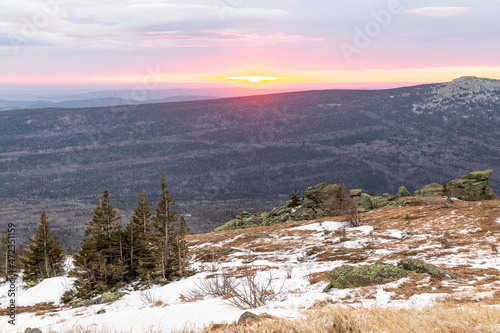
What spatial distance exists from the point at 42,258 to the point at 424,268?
34421mm

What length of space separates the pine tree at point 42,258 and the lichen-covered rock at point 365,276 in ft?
99.3

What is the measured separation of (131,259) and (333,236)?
19306 millimetres

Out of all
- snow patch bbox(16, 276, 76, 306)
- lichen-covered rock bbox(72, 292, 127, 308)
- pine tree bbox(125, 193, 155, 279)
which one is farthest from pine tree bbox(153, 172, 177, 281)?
snow patch bbox(16, 276, 76, 306)

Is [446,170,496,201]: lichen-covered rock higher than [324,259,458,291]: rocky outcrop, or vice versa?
[324,259,458,291]: rocky outcrop

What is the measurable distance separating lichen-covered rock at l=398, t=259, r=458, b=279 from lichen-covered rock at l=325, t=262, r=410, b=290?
0.70 metres

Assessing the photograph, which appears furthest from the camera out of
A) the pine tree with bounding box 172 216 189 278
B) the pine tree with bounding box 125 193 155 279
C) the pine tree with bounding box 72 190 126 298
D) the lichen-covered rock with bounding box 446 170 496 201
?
the lichen-covered rock with bounding box 446 170 496 201

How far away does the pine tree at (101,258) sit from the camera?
2406 cm

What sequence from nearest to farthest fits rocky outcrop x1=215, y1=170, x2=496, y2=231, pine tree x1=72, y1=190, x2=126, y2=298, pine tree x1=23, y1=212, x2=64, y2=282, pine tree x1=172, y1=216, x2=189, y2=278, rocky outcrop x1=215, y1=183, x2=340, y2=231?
pine tree x1=72, y1=190, x2=126, y2=298, pine tree x1=172, y1=216, x2=189, y2=278, pine tree x1=23, y1=212, x2=64, y2=282, rocky outcrop x1=215, y1=170, x2=496, y2=231, rocky outcrop x1=215, y1=183, x2=340, y2=231

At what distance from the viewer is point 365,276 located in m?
12.9

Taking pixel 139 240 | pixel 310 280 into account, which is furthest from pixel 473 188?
pixel 139 240

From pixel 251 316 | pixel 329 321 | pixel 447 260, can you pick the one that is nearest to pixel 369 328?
pixel 329 321

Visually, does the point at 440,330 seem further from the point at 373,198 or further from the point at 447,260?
the point at 373,198

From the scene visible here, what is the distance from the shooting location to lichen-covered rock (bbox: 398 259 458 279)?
1295cm

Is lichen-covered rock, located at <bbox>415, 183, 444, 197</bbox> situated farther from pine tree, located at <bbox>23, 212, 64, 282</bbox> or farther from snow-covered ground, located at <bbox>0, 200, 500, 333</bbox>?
pine tree, located at <bbox>23, 212, 64, 282</bbox>
